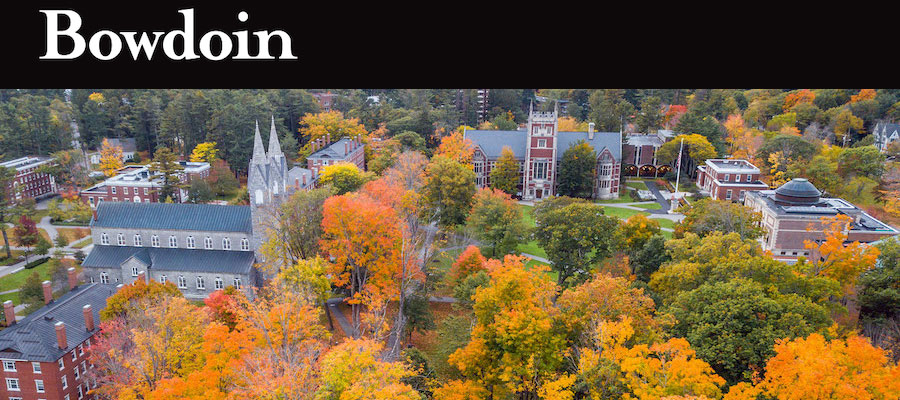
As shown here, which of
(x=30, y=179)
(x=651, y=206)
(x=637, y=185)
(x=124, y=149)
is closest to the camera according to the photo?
(x=651, y=206)

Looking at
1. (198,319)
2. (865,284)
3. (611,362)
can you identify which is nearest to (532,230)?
(611,362)

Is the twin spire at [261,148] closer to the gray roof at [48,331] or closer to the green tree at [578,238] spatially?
the gray roof at [48,331]

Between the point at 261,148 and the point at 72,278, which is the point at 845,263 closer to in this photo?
the point at 261,148

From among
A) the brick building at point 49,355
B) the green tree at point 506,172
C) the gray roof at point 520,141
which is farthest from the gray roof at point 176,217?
the gray roof at point 520,141

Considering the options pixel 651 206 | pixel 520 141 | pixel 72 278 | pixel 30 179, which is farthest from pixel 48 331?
pixel 651 206

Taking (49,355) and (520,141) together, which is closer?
(49,355)

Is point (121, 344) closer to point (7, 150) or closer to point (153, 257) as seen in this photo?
point (153, 257)

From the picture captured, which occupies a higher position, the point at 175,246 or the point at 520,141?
the point at 520,141
